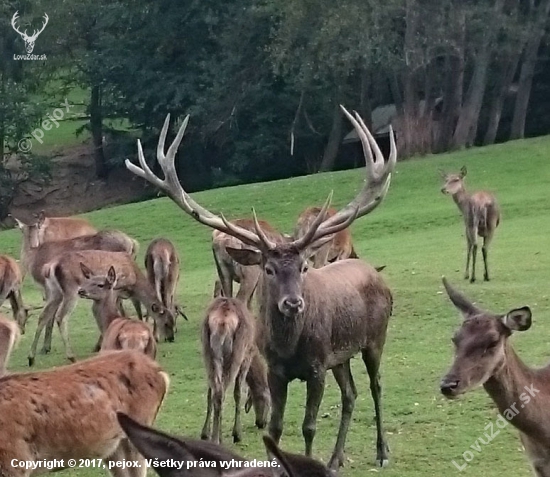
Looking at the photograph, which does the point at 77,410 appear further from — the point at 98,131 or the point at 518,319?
the point at 98,131

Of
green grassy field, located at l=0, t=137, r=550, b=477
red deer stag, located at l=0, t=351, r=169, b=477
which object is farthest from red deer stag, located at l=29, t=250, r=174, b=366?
red deer stag, located at l=0, t=351, r=169, b=477

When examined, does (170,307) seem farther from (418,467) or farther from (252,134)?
(252,134)

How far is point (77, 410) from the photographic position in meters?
5.64

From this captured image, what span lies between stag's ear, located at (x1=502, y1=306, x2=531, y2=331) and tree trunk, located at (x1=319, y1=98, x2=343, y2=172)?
29006 mm

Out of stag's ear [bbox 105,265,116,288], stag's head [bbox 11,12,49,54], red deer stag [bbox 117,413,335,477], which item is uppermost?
stag's head [bbox 11,12,49,54]

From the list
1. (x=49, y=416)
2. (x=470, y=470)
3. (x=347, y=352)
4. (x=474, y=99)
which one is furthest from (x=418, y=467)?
(x=474, y=99)

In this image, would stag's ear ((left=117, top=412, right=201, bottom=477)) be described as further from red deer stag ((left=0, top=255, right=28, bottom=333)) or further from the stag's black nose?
red deer stag ((left=0, top=255, right=28, bottom=333))

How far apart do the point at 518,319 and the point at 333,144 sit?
29382 millimetres

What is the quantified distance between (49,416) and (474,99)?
28671 mm

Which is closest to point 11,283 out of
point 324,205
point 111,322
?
point 111,322

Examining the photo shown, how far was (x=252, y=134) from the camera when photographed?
36344 mm

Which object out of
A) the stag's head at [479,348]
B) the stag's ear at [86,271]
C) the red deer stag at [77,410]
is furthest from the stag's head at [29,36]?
the stag's head at [479,348]

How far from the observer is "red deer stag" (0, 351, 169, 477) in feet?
17.7

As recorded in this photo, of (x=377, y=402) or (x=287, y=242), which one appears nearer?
(x=287, y=242)
